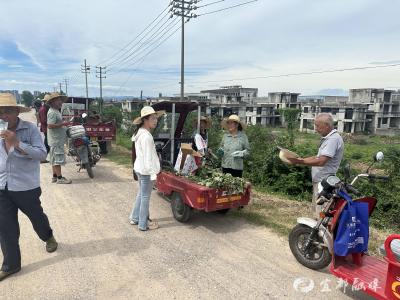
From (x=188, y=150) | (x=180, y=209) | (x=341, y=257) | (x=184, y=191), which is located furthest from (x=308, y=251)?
(x=188, y=150)

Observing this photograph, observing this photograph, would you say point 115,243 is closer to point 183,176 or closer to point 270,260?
point 183,176

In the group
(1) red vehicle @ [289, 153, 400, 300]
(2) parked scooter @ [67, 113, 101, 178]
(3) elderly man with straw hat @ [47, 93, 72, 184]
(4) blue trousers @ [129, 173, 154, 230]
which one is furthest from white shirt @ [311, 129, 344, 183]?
(2) parked scooter @ [67, 113, 101, 178]

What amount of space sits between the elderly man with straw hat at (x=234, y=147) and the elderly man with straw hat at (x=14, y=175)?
306cm

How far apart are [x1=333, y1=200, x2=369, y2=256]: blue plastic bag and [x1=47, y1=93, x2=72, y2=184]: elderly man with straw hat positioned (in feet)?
19.9

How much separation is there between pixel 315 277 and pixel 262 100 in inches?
3772

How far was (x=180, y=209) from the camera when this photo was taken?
510 cm

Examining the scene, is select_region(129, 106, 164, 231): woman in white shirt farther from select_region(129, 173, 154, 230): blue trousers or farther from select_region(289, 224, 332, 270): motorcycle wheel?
select_region(289, 224, 332, 270): motorcycle wheel

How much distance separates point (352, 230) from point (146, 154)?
2.70m

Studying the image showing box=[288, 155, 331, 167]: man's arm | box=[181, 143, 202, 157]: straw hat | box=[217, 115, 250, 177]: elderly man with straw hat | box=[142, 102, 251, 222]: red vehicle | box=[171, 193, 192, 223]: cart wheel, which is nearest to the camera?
box=[288, 155, 331, 167]: man's arm

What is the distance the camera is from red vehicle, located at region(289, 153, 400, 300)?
8.93 feet

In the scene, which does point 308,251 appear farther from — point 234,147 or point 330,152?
point 234,147

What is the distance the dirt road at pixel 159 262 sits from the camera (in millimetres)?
3225

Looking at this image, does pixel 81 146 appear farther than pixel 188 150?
Yes

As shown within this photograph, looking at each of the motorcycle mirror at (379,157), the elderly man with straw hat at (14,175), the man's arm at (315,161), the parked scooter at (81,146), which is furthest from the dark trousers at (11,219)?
the parked scooter at (81,146)
